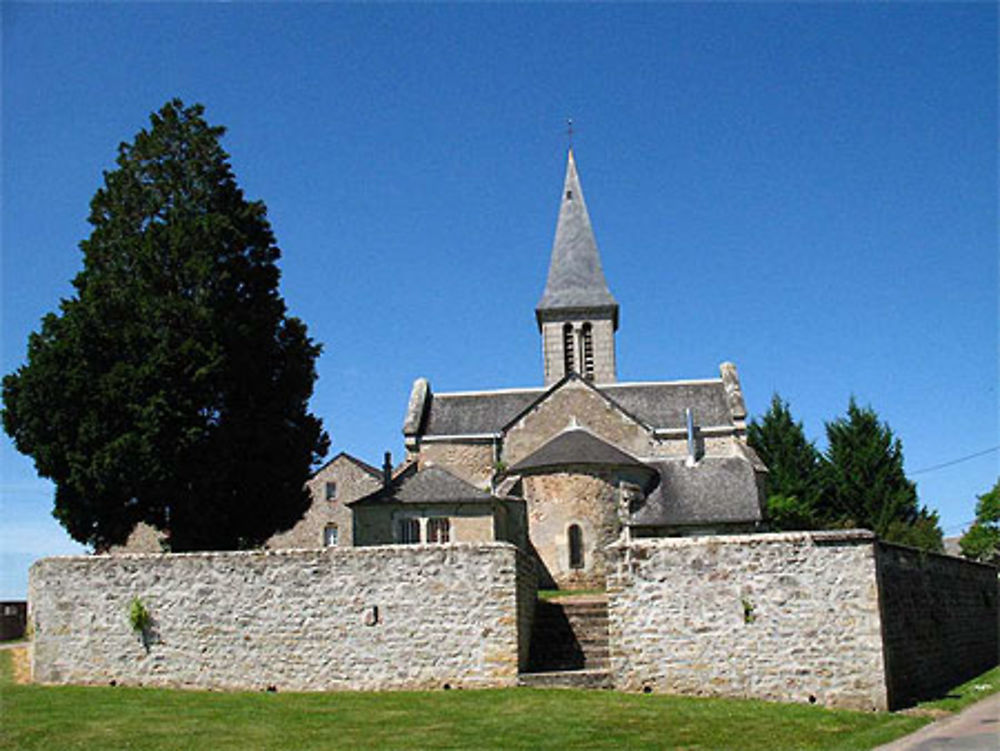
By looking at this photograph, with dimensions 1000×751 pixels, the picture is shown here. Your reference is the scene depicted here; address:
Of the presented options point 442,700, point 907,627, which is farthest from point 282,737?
point 907,627

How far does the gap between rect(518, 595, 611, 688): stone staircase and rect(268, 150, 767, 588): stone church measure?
919 cm

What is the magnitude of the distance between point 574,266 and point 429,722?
1478 inches

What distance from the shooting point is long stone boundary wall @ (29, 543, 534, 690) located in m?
17.8

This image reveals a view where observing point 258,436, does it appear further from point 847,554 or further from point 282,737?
point 847,554

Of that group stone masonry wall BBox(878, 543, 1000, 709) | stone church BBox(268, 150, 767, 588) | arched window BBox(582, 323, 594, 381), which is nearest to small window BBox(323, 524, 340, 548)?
stone church BBox(268, 150, 767, 588)

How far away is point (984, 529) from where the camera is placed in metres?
58.4

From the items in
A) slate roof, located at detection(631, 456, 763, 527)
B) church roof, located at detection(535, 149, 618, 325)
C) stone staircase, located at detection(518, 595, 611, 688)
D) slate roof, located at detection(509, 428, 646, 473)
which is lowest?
stone staircase, located at detection(518, 595, 611, 688)

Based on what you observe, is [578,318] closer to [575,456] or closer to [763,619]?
[575,456]

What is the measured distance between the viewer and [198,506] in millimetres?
26156

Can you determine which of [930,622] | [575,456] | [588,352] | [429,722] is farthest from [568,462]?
[588,352]

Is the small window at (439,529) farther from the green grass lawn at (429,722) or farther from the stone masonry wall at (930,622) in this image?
the stone masonry wall at (930,622)

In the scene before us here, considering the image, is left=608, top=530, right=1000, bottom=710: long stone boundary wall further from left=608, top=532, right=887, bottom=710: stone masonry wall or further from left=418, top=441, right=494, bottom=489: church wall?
left=418, top=441, right=494, bottom=489: church wall

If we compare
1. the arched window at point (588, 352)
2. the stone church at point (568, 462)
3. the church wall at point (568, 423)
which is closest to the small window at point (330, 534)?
the stone church at point (568, 462)

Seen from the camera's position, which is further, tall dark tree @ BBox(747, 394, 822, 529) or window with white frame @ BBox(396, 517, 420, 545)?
tall dark tree @ BBox(747, 394, 822, 529)
